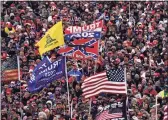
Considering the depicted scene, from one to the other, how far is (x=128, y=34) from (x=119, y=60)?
378cm

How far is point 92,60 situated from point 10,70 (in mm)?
3985

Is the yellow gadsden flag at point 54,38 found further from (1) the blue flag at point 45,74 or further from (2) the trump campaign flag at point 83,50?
(1) the blue flag at point 45,74

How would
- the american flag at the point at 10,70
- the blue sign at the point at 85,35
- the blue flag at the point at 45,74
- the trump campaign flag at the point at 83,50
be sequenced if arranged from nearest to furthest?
the blue flag at the point at 45,74 → the american flag at the point at 10,70 → the trump campaign flag at the point at 83,50 → the blue sign at the point at 85,35

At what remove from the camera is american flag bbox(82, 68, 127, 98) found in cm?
2700

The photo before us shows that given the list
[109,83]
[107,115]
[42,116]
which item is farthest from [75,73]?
A: [107,115]

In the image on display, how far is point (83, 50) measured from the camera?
3077 centimetres

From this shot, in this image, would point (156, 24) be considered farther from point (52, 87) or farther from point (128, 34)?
point (52, 87)

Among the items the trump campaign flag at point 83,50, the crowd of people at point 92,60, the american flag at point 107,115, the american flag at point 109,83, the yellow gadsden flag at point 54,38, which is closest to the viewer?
the american flag at point 107,115

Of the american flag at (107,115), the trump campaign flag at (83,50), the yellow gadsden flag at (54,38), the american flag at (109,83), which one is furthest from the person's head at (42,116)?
the trump campaign flag at (83,50)

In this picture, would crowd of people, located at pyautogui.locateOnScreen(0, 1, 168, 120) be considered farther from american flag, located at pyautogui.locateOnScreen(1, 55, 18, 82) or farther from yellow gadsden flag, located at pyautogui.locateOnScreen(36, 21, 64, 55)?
yellow gadsden flag, located at pyautogui.locateOnScreen(36, 21, 64, 55)

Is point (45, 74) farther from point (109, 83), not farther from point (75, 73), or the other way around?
point (75, 73)

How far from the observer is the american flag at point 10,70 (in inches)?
1172

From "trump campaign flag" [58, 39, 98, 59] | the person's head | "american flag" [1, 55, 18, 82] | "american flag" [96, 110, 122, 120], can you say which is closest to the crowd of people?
the person's head

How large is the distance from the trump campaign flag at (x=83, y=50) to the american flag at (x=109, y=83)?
336cm
